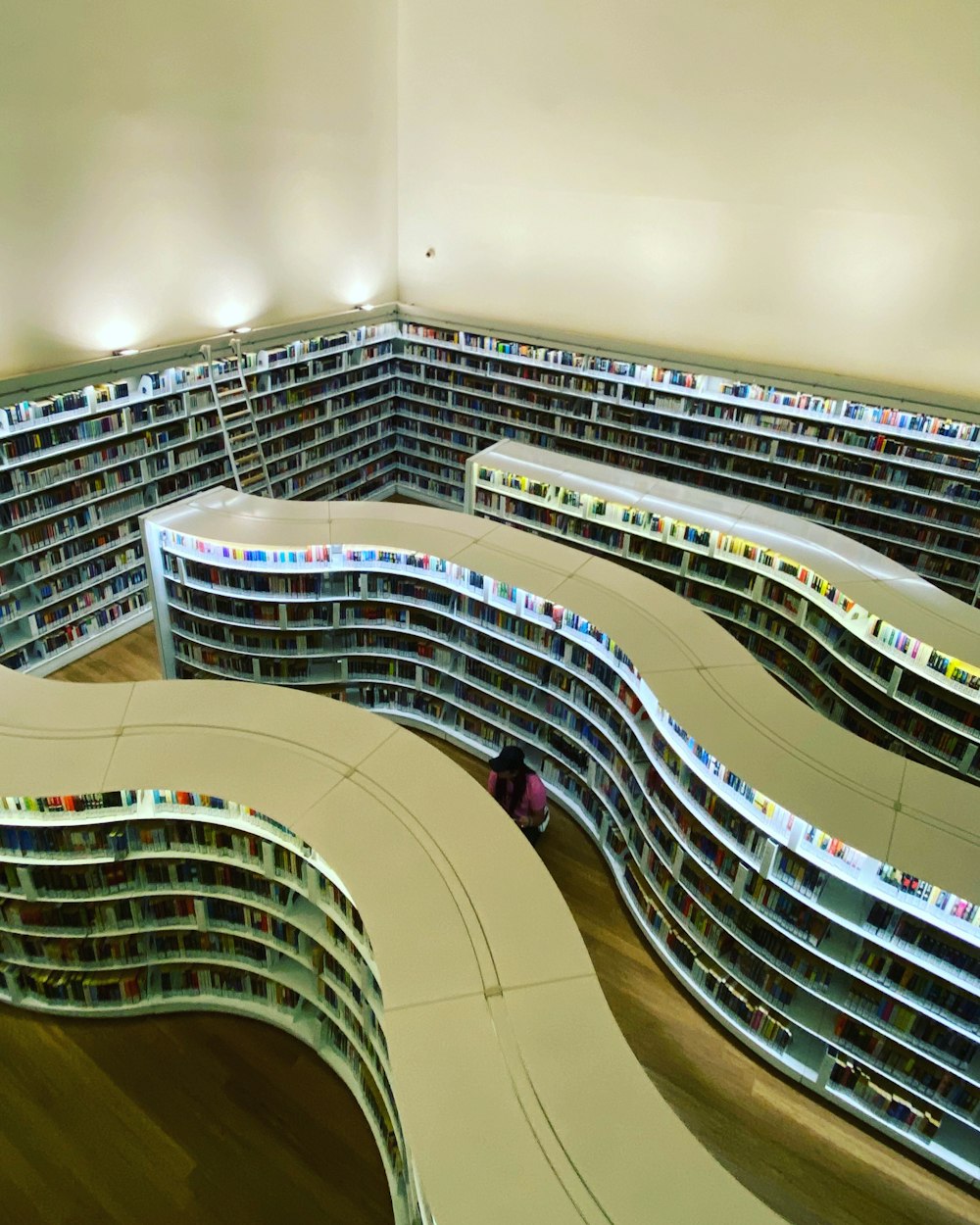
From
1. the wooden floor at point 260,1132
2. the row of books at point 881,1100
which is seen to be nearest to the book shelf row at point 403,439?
the wooden floor at point 260,1132

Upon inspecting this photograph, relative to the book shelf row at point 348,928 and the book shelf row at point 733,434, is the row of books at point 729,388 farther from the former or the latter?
the book shelf row at point 348,928

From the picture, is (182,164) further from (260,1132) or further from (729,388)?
(260,1132)

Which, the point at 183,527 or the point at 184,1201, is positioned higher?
the point at 183,527

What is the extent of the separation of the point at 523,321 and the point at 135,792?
7.49 m

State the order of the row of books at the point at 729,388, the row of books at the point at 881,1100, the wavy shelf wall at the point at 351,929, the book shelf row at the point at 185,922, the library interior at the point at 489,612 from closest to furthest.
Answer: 1. the wavy shelf wall at the point at 351,929
2. the library interior at the point at 489,612
3. the book shelf row at the point at 185,922
4. the row of books at the point at 881,1100
5. the row of books at the point at 729,388

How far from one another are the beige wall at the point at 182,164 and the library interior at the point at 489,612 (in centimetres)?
4

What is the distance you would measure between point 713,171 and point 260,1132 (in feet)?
28.0

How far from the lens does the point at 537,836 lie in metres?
5.75

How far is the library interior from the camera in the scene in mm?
3658

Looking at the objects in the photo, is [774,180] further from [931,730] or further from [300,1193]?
[300,1193]

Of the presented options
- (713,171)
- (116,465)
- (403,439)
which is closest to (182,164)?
(116,465)

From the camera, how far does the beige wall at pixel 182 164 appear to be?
21.0 ft

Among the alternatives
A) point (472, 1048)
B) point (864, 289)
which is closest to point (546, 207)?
point (864, 289)

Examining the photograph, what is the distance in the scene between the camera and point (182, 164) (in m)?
7.45
